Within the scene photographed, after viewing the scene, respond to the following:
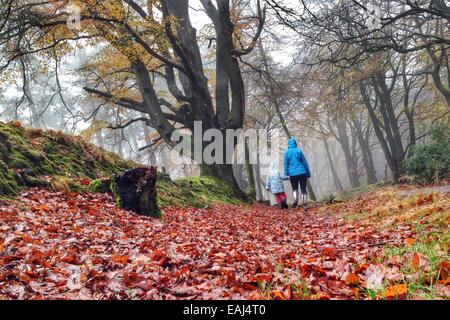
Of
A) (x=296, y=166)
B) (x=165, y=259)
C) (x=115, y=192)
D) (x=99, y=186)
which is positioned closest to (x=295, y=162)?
(x=296, y=166)

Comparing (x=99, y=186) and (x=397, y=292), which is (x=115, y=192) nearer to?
(x=99, y=186)

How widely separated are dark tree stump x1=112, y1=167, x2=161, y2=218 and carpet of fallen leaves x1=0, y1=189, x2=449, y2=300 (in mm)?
731

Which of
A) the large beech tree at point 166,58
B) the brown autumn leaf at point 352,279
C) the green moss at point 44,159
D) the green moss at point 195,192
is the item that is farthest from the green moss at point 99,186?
the brown autumn leaf at point 352,279

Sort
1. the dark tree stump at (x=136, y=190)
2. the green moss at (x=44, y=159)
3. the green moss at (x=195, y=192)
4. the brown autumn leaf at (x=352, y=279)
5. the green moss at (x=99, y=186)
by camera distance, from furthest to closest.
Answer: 1. the green moss at (x=195, y=192)
2. the green moss at (x=99, y=186)
3. the dark tree stump at (x=136, y=190)
4. the green moss at (x=44, y=159)
5. the brown autumn leaf at (x=352, y=279)

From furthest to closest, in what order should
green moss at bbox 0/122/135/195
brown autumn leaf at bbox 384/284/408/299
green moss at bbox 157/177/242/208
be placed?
green moss at bbox 157/177/242/208 < green moss at bbox 0/122/135/195 < brown autumn leaf at bbox 384/284/408/299

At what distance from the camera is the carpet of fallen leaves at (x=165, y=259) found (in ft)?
8.16

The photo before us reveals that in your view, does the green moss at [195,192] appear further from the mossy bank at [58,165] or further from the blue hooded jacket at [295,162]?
the blue hooded jacket at [295,162]

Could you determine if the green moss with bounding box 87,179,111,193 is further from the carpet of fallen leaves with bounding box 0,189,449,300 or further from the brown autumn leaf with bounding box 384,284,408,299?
the brown autumn leaf with bounding box 384,284,408,299

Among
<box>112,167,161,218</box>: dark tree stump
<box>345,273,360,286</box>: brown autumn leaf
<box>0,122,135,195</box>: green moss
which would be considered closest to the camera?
<box>345,273,360,286</box>: brown autumn leaf

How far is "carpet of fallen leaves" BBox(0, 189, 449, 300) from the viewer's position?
2486 mm

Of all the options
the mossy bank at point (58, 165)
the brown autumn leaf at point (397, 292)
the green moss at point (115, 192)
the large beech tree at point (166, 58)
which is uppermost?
the large beech tree at point (166, 58)

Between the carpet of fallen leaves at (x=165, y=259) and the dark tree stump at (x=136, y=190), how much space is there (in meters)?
0.73

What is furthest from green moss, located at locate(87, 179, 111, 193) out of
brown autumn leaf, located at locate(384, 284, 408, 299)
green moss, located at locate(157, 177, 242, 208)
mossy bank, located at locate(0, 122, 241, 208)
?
brown autumn leaf, located at locate(384, 284, 408, 299)

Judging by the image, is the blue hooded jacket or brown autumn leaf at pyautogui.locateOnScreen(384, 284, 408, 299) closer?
brown autumn leaf at pyautogui.locateOnScreen(384, 284, 408, 299)
